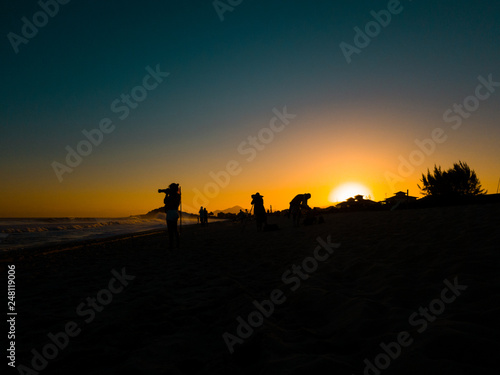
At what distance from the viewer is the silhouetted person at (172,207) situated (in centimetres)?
1082

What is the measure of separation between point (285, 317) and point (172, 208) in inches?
332

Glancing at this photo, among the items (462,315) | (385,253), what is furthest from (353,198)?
(462,315)

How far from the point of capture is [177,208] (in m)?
11.1

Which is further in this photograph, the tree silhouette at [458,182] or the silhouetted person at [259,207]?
the tree silhouette at [458,182]

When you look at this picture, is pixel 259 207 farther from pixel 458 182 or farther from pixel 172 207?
pixel 458 182

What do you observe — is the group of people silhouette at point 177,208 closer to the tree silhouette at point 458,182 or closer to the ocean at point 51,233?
the ocean at point 51,233

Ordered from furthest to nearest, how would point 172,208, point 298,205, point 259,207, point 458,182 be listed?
1. point 458,182
2. point 298,205
3. point 259,207
4. point 172,208

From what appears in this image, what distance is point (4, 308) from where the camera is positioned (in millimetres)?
4082

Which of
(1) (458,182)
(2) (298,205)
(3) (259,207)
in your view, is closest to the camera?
(3) (259,207)

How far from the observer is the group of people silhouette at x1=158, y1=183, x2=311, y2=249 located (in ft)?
35.7

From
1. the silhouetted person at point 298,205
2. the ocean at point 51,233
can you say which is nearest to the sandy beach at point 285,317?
the silhouetted person at point 298,205

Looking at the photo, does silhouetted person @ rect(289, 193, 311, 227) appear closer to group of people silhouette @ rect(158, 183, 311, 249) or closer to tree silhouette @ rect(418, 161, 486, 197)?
group of people silhouette @ rect(158, 183, 311, 249)

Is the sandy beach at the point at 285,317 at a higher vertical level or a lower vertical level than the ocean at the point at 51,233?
higher

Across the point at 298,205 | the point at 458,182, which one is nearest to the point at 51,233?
the point at 298,205
